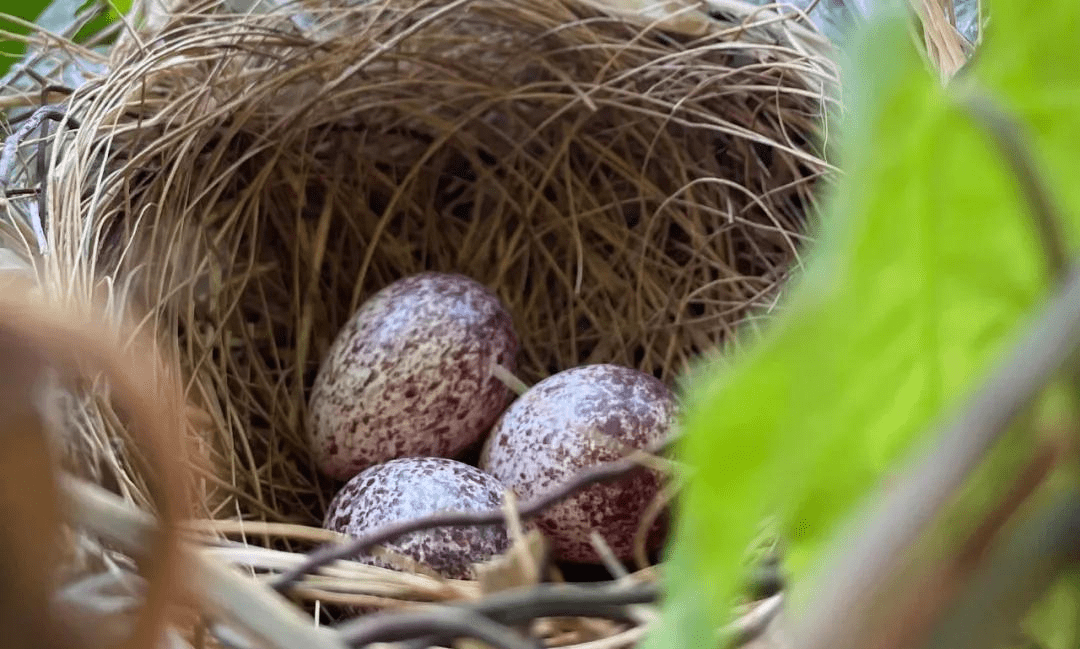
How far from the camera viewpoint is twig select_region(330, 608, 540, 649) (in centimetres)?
22

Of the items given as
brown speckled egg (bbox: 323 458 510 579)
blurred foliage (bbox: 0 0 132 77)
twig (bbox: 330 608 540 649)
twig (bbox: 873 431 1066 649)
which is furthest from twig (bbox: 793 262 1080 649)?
blurred foliage (bbox: 0 0 132 77)

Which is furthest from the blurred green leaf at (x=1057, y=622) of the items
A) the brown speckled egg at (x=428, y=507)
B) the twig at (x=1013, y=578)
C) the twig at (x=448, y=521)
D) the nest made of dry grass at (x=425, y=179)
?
the nest made of dry grass at (x=425, y=179)

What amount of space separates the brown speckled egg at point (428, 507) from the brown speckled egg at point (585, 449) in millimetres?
35

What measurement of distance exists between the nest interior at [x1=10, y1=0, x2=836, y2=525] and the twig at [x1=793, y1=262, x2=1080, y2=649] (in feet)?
1.98

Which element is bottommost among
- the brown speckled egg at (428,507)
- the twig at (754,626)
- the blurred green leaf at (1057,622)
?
the brown speckled egg at (428,507)

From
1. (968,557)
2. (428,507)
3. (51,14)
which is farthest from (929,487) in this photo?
(51,14)

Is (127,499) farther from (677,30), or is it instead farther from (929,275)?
(677,30)

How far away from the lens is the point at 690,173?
2.98ft

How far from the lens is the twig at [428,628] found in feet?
0.72

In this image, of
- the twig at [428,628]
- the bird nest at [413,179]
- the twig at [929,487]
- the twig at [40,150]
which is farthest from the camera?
the bird nest at [413,179]

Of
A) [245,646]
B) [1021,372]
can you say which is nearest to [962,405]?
[1021,372]

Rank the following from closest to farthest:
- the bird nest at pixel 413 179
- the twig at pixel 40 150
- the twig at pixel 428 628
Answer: the twig at pixel 428 628 < the twig at pixel 40 150 < the bird nest at pixel 413 179

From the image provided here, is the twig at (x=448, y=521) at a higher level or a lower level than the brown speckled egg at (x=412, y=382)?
higher

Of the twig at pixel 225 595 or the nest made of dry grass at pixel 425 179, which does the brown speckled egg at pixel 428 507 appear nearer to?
the nest made of dry grass at pixel 425 179
